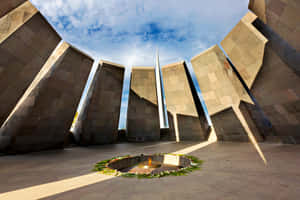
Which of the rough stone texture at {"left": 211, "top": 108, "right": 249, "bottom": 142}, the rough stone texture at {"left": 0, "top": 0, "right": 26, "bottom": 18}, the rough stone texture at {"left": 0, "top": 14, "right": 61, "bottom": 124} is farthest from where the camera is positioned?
the rough stone texture at {"left": 211, "top": 108, "right": 249, "bottom": 142}

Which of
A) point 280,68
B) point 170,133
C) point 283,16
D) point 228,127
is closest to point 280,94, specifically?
point 280,68

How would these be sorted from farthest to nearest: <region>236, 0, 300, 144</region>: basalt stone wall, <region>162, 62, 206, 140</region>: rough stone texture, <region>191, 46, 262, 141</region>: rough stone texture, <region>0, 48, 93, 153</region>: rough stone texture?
<region>162, 62, 206, 140</region>: rough stone texture, <region>191, 46, 262, 141</region>: rough stone texture, <region>0, 48, 93, 153</region>: rough stone texture, <region>236, 0, 300, 144</region>: basalt stone wall

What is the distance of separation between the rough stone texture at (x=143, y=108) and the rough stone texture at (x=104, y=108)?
173 centimetres

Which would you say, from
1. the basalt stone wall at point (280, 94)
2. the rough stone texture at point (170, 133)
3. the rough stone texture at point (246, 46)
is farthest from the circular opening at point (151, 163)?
the rough stone texture at point (170, 133)

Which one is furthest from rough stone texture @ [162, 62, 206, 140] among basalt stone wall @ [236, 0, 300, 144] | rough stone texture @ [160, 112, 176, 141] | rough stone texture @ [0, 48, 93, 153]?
rough stone texture @ [0, 48, 93, 153]

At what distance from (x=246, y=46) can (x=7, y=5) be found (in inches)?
530

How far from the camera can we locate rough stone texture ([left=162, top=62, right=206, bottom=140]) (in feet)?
48.8

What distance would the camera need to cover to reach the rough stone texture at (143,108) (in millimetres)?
15625

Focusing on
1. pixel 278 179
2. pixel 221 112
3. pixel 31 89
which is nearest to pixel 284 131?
pixel 221 112

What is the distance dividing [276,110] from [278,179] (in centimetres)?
776

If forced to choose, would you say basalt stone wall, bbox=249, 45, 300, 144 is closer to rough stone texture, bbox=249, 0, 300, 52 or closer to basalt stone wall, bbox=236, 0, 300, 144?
basalt stone wall, bbox=236, 0, 300, 144

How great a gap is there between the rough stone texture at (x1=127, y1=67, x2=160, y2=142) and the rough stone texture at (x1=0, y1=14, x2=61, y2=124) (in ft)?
30.8

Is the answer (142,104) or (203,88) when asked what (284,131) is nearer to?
(203,88)

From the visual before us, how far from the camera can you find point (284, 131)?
9.14 metres
